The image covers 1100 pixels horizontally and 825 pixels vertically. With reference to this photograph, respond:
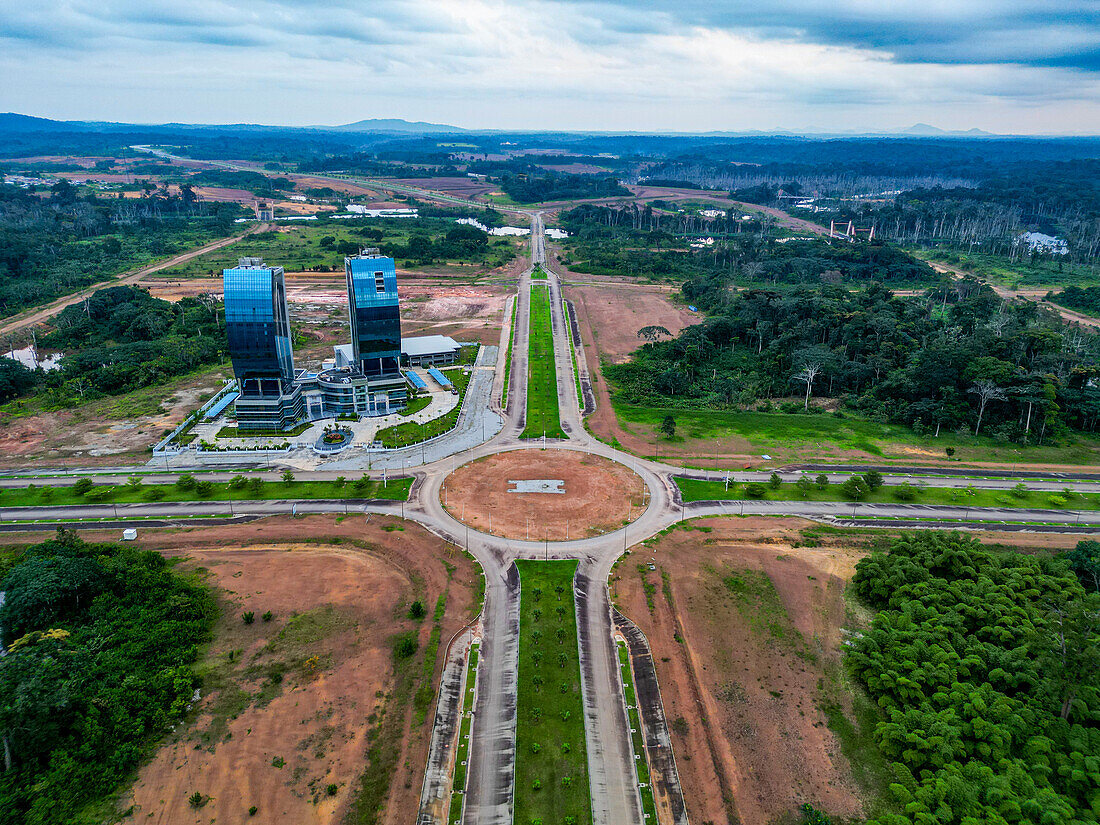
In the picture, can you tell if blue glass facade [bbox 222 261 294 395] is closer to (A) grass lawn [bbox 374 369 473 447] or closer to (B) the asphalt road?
(B) the asphalt road

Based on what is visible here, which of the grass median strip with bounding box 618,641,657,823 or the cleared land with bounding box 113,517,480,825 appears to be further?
the grass median strip with bounding box 618,641,657,823

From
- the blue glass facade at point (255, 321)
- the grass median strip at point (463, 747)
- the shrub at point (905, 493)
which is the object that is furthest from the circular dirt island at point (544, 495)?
the blue glass facade at point (255, 321)

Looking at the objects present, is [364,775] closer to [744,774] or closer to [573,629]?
[573,629]

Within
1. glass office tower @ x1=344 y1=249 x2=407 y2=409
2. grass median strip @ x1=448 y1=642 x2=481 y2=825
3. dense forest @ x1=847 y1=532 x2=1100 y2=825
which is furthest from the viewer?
glass office tower @ x1=344 y1=249 x2=407 y2=409

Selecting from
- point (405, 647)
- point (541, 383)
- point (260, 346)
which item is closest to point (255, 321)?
point (260, 346)

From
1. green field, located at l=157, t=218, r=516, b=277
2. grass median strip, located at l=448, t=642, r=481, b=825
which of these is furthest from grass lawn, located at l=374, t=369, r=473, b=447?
green field, located at l=157, t=218, r=516, b=277

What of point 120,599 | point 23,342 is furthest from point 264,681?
point 23,342
